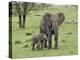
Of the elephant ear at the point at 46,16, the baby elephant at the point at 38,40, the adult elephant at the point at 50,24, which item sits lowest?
the baby elephant at the point at 38,40

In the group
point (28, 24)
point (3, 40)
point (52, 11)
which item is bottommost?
point (3, 40)

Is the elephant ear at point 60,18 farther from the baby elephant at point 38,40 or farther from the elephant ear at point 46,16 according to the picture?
the baby elephant at point 38,40

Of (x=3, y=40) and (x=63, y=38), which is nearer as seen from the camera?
(x=3, y=40)

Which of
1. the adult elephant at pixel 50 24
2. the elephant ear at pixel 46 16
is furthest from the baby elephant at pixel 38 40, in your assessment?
the elephant ear at pixel 46 16

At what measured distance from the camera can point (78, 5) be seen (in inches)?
88.4

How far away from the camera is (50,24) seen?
2.13 meters

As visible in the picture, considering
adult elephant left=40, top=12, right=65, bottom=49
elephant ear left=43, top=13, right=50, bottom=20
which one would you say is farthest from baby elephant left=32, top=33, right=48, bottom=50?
elephant ear left=43, top=13, right=50, bottom=20

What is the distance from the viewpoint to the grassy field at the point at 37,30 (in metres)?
2.00

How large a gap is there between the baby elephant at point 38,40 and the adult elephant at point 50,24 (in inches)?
1.6

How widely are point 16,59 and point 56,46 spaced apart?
1.51 feet

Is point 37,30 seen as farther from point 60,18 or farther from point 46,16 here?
point 60,18

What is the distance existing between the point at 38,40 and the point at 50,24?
8.7 inches

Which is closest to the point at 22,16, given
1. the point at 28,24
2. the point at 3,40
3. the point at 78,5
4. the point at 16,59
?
the point at 28,24

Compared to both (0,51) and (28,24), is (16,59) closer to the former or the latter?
(0,51)
